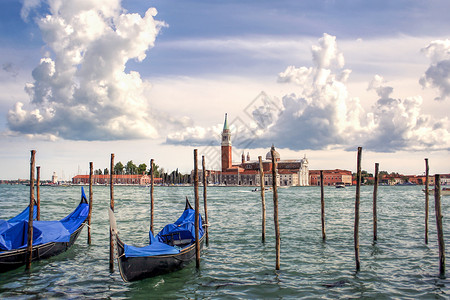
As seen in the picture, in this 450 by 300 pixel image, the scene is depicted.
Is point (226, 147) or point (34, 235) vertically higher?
point (226, 147)

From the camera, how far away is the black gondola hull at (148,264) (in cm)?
788

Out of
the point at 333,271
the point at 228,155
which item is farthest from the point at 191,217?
the point at 228,155

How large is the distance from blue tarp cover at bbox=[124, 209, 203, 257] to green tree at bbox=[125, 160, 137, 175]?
104 m

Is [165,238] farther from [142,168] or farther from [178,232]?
[142,168]

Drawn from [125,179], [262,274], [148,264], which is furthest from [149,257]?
[125,179]

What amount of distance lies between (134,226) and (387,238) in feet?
34.9

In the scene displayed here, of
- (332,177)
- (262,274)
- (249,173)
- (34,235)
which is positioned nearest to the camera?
(262,274)

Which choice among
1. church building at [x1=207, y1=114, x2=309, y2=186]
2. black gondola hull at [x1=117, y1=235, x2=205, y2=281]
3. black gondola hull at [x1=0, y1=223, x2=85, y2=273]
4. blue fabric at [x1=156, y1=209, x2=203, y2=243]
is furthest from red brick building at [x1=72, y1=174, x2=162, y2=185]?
black gondola hull at [x1=117, y1=235, x2=205, y2=281]

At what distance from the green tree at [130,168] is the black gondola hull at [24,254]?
342 ft

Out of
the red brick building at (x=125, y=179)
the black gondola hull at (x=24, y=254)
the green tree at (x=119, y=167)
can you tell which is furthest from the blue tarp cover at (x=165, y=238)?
the green tree at (x=119, y=167)

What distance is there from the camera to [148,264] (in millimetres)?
8344

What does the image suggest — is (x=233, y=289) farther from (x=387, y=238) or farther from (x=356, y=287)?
(x=387, y=238)

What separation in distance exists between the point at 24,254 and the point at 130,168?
107796 mm

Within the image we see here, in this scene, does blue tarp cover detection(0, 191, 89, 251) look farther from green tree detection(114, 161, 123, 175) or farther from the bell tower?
green tree detection(114, 161, 123, 175)
